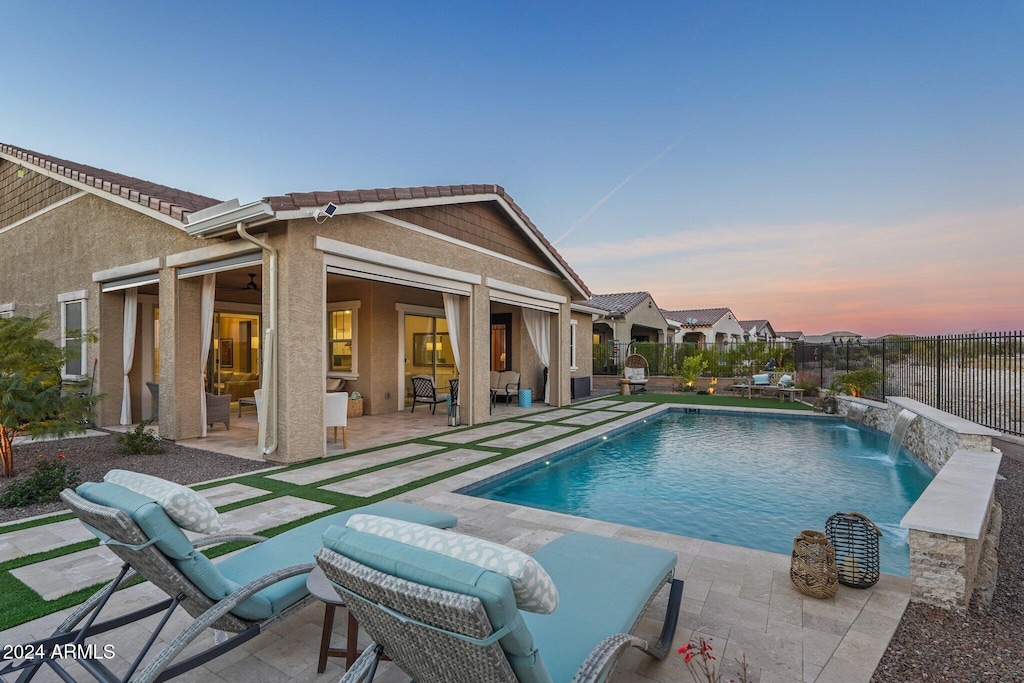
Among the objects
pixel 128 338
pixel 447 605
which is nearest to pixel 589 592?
pixel 447 605

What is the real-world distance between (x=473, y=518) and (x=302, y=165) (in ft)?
51.3

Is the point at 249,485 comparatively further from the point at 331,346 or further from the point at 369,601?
the point at 331,346

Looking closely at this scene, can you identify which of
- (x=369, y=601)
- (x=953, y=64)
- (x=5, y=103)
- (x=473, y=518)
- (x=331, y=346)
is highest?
(x=5, y=103)

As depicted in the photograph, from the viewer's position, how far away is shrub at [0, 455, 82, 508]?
16.1ft

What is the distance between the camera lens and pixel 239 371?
12250 mm

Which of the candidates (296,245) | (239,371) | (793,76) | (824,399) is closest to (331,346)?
(239,371)

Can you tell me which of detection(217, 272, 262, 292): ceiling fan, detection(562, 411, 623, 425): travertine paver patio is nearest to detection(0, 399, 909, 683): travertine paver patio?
detection(562, 411, 623, 425): travertine paver patio

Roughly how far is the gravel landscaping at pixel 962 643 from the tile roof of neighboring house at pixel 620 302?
66.2ft

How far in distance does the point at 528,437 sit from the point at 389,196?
496 cm

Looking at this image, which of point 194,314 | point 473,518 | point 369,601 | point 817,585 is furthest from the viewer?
point 194,314

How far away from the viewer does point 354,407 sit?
11117 mm

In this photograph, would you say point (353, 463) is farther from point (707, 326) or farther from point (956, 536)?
point (707, 326)

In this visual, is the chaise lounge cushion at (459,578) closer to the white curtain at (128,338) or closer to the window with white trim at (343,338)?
the window with white trim at (343,338)

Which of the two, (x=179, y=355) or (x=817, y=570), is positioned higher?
(x=179, y=355)
